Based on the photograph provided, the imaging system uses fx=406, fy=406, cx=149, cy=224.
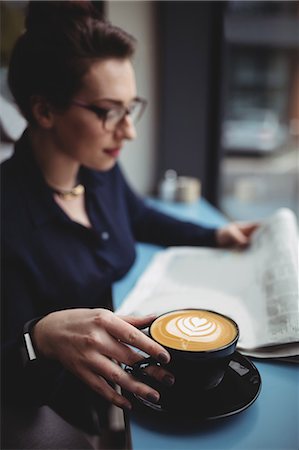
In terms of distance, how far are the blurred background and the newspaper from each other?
0.79 m

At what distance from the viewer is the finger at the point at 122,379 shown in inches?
21.7

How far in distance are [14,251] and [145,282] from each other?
12.7 inches

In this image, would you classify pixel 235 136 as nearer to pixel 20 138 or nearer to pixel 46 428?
pixel 20 138

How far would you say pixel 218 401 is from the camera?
0.57m

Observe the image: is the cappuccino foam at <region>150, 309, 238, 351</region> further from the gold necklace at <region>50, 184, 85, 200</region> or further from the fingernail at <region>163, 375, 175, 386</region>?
the gold necklace at <region>50, 184, 85, 200</region>

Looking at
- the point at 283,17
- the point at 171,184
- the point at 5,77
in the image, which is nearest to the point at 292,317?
the point at 5,77

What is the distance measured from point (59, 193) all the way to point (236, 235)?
54cm

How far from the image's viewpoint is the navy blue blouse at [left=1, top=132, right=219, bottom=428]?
2.90 feet

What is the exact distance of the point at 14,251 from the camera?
896 mm

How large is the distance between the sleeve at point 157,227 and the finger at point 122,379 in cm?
79

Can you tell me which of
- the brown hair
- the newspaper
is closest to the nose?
the brown hair

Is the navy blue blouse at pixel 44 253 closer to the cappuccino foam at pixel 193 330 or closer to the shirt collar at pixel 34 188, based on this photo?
the shirt collar at pixel 34 188

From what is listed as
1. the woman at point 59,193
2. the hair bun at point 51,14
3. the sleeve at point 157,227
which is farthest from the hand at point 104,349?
the sleeve at point 157,227


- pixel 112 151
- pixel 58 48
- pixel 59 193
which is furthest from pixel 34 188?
pixel 58 48
